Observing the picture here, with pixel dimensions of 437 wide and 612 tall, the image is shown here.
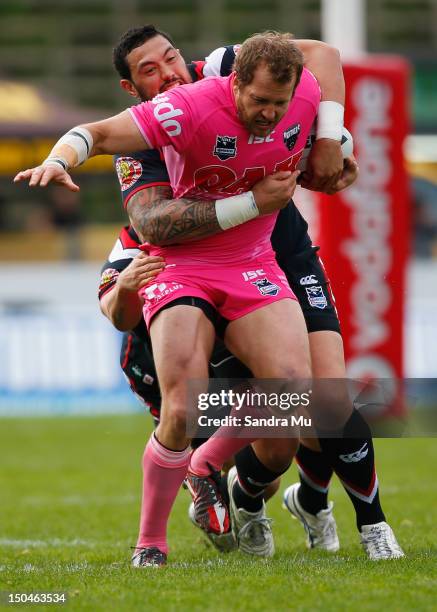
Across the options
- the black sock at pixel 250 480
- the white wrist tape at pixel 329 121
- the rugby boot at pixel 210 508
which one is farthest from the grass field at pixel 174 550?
the white wrist tape at pixel 329 121

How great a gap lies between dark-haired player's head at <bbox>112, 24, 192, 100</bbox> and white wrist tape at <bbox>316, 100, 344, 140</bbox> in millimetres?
683

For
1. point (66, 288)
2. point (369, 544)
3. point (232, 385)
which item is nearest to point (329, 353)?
point (232, 385)

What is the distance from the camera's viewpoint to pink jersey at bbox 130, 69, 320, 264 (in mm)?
5293

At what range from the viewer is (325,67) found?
593 centimetres

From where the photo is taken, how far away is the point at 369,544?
5578mm

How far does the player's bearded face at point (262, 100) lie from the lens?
5.14 m

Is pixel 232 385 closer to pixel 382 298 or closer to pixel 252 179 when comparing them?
pixel 252 179

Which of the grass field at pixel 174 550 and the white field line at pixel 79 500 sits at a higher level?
the grass field at pixel 174 550

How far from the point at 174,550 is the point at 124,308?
1431 mm

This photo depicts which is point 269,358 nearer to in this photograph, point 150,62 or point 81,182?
point 150,62

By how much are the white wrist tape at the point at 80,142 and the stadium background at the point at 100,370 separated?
1.71 metres

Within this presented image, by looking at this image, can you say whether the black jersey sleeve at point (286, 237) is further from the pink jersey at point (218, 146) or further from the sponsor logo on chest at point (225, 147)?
the sponsor logo on chest at point (225, 147)

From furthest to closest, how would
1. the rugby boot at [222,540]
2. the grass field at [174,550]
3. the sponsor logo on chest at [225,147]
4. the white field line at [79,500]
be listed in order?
the white field line at [79,500]
the rugby boot at [222,540]
the sponsor logo on chest at [225,147]
the grass field at [174,550]

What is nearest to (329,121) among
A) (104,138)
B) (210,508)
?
(104,138)
